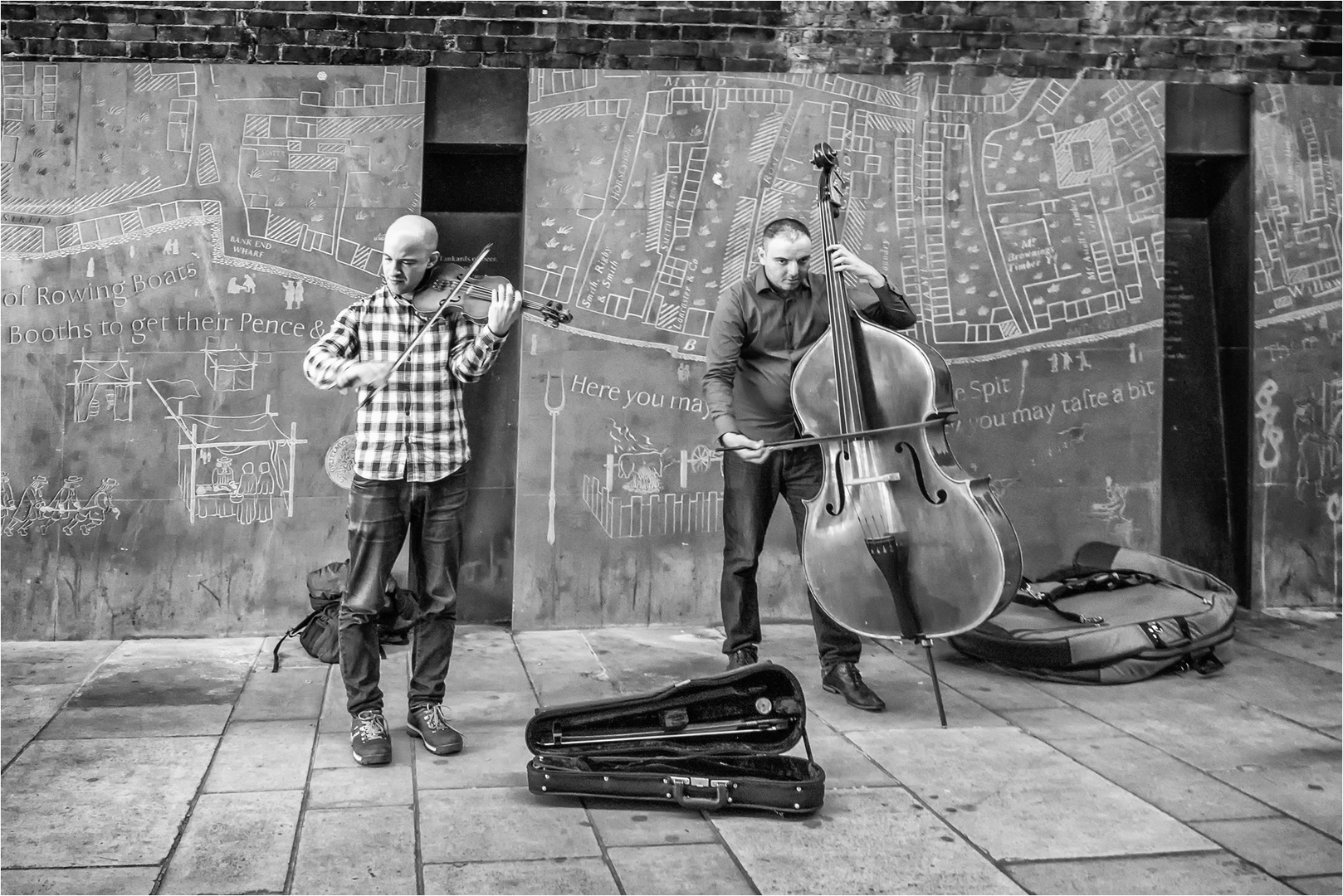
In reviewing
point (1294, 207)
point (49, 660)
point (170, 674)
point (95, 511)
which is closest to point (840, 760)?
point (170, 674)

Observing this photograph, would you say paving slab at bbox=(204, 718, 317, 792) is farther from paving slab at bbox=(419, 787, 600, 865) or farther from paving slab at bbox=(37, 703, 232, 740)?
paving slab at bbox=(419, 787, 600, 865)

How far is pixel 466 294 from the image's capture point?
3.90 meters

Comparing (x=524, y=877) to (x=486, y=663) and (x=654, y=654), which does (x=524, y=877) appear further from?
(x=654, y=654)

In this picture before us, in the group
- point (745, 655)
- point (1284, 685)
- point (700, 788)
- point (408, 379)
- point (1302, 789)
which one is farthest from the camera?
Result: point (1284, 685)

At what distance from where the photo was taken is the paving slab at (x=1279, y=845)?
3189mm

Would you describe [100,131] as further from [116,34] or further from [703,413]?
[703,413]

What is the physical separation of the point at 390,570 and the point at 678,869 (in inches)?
58.9

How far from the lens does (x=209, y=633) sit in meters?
5.66

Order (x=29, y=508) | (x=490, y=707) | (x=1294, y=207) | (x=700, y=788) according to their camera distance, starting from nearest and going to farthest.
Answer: (x=700, y=788)
(x=490, y=707)
(x=29, y=508)
(x=1294, y=207)

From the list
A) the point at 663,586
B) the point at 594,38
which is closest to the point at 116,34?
the point at 594,38

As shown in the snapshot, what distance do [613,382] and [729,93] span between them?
58.7 inches

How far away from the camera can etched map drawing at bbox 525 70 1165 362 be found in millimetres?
5824

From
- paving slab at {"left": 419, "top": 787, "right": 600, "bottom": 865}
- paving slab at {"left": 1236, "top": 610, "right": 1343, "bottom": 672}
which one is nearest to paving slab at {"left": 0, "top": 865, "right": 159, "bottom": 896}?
paving slab at {"left": 419, "top": 787, "right": 600, "bottom": 865}

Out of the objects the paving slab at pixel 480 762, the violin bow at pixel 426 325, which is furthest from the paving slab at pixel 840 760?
the violin bow at pixel 426 325
